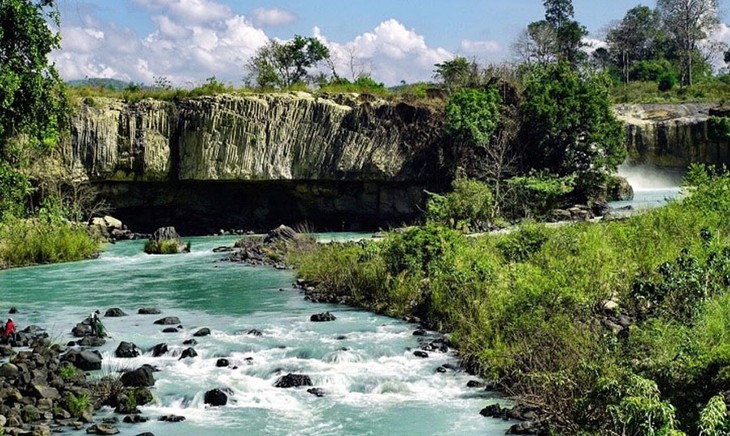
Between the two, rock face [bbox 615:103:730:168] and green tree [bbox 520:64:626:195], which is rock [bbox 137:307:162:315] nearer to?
green tree [bbox 520:64:626:195]

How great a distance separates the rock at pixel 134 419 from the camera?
1270 centimetres

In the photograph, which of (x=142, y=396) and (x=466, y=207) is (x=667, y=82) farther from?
(x=142, y=396)

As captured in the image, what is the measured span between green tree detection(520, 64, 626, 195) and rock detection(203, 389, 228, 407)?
30353 mm

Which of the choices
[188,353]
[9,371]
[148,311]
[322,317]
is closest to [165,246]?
[148,311]

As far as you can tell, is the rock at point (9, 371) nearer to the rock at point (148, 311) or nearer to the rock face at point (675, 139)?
the rock at point (148, 311)

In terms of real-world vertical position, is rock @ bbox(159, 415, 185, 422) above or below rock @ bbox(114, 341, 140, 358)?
below

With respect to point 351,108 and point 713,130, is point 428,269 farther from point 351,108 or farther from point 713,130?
point 713,130

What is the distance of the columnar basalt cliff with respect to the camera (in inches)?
1699

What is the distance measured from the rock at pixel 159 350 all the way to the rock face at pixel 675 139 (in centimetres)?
4268

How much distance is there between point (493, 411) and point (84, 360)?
312 inches

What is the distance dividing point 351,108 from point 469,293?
2975cm

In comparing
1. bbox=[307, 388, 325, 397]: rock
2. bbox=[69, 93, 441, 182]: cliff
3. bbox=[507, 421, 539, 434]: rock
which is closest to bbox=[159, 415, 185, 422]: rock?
bbox=[307, 388, 325, 397]: rock

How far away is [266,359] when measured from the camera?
1631cm

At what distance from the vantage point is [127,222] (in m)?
46.4
